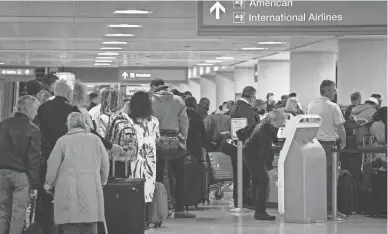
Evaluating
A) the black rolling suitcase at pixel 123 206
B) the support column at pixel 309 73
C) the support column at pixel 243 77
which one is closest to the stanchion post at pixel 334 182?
the black rolling suitcase at pixel 123 206

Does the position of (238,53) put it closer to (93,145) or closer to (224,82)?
(224,82)

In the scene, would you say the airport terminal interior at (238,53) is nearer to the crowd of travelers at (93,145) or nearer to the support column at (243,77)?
the support column at (243,77)

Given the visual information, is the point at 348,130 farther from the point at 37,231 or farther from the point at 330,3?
the point at 37,231

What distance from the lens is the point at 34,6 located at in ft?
48.2

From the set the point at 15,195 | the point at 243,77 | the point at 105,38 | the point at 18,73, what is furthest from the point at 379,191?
the point at 243,77

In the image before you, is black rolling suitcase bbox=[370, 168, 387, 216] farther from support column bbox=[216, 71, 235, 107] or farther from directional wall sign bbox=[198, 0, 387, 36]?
support column bbox=[216, 71, 235, 107]

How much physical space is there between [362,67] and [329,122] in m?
9.26

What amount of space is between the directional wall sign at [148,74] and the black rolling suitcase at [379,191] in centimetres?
1608

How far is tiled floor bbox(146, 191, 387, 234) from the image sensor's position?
1052cm

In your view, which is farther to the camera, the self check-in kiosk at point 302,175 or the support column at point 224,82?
the support column at point 224,82

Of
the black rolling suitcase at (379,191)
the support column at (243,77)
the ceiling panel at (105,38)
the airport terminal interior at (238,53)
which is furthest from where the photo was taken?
the support column at (243,77)

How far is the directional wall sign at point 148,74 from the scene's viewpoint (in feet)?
92.5

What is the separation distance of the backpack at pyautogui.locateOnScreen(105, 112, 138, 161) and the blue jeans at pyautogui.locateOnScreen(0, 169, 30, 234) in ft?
3.85

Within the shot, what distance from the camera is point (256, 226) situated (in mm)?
11164
